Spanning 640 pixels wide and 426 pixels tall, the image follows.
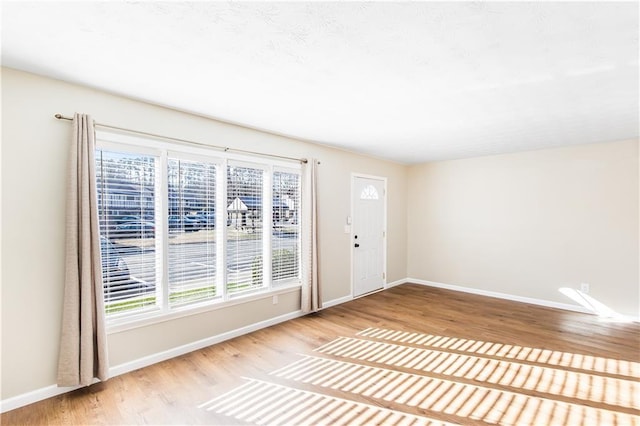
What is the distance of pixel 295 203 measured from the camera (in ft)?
14.1

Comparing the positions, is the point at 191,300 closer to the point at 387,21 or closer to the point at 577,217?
the point at 387,21

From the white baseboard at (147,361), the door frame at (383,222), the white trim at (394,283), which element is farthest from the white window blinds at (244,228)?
the white trim at (394,283)

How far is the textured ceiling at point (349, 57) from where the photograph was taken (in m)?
1.56

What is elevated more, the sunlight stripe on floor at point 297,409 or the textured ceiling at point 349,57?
the textured ceiling at point 349,57

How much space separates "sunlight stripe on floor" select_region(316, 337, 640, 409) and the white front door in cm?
193

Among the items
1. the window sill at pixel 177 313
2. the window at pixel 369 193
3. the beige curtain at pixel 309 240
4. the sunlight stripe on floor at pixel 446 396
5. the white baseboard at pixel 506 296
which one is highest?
the window at pixel 369 193

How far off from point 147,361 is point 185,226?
4.31ft

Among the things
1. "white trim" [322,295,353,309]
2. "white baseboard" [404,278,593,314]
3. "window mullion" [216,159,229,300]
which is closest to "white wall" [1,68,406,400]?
"window mullion" [216,159,229,300]

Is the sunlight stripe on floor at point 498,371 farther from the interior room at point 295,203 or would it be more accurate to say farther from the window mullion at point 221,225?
the window mullion at point 221,225

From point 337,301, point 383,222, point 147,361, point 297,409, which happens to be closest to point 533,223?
point 383,222

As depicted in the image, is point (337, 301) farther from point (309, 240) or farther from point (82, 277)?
point (82, 277)

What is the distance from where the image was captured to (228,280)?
3.53 meters

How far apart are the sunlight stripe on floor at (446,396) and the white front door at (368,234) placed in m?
2.44

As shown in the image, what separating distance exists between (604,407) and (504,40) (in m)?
2.75
